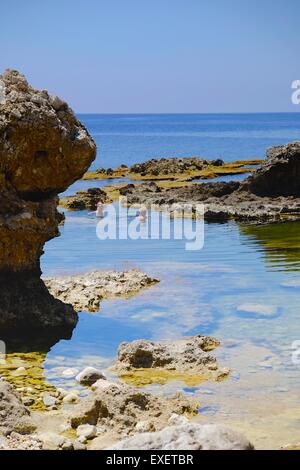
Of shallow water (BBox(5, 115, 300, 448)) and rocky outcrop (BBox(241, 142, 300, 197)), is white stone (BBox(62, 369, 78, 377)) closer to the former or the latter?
shallow water (BBox(5, 115, 300, 448))

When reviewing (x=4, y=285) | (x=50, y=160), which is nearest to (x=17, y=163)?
(x=50, y=160)

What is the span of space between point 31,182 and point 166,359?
16.3ft

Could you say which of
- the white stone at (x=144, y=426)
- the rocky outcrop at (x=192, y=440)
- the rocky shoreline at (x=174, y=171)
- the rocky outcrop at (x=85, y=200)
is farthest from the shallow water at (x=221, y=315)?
the rocky shoreline at (x=174, y=171)

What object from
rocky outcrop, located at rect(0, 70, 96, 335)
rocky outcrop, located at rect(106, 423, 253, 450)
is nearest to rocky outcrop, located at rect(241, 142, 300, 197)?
rocky outcrop, located at rect(0, 70, 96, 335)

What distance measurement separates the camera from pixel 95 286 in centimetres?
2014

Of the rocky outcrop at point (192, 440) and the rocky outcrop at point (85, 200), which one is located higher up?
the rocky outcrop at point (85, 200)

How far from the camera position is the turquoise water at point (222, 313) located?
12188 millimetres

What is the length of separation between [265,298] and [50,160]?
6.67 m

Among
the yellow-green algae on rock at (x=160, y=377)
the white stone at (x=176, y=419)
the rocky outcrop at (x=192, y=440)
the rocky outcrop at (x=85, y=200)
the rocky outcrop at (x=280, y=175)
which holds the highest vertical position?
the rocky outcrop at (x=280, y=175)

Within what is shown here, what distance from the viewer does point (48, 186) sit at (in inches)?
647

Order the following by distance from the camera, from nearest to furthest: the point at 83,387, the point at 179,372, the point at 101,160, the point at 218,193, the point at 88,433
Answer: the point at 88,433
the point at 83,387
the point at 179,372
the point at 218,193
the point at 101,160

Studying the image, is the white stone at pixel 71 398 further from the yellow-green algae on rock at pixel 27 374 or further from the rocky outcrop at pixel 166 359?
the rocky outcrop at pixel 166 359

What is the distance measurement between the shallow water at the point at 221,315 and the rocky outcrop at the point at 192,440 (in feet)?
10.6
